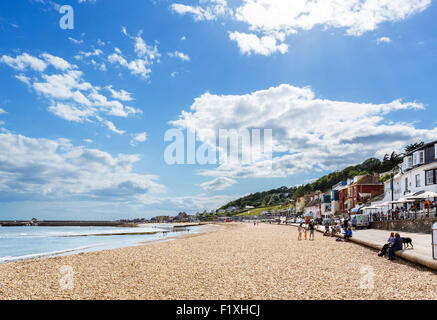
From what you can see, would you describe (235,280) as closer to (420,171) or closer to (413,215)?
(413,215)

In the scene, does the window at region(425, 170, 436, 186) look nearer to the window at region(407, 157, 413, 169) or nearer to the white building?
the white building

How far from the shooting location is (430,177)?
3155 centimetres

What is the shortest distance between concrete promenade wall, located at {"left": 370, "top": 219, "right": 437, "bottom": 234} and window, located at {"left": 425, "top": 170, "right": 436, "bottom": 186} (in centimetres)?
560

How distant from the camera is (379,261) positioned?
496 inches

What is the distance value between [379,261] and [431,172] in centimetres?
2370

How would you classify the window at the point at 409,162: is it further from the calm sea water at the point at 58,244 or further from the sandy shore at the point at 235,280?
the calm sea water at the point at 58,244

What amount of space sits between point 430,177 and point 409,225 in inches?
309

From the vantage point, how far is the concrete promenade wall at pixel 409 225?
23.8m

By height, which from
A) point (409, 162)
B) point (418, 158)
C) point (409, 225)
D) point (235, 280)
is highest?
point (418, 158)

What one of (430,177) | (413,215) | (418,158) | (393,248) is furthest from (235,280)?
(418,158)

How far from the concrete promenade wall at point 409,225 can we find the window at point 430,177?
18.4 feet
